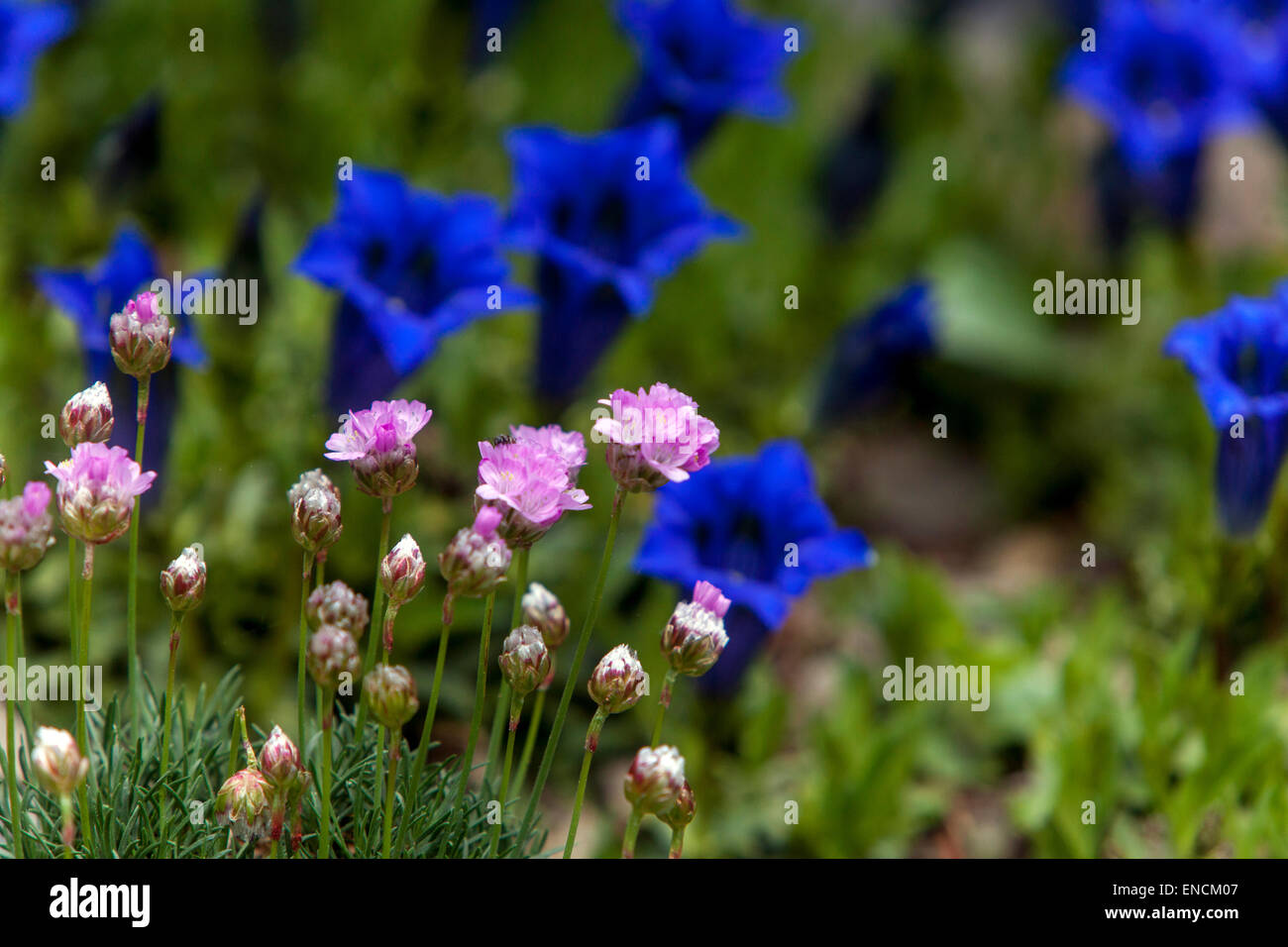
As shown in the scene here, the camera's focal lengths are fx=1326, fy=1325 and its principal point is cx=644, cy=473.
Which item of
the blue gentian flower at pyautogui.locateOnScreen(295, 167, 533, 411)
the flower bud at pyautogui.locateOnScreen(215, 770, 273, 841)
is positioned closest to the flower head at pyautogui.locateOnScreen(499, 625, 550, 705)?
the flower bud at pyautogui.locateOnScreen(215, 770, 273, 841)

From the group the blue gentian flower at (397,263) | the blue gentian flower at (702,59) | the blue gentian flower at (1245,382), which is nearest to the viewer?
the blue gentian flower at (1245,382)

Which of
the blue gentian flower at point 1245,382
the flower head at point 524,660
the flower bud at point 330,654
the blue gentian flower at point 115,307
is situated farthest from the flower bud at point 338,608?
the blue gentian flower at point 1245,382

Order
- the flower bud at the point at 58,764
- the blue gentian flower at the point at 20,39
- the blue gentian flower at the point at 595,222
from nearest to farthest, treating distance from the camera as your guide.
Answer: the flower bud at the point at 58,764 < the blue gentian flower at the point at 595,222 < the blue gentian flower at the point at 20,39

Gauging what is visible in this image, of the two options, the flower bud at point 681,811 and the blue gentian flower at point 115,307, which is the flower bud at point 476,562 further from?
A: the blue gentian flower at point 115,307

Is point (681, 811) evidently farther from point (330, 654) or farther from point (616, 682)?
point (330, 654)

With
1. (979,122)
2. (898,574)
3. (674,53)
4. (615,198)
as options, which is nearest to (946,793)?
(898,574)

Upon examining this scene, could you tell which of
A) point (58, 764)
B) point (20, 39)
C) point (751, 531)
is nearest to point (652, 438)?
point (58, 764)
